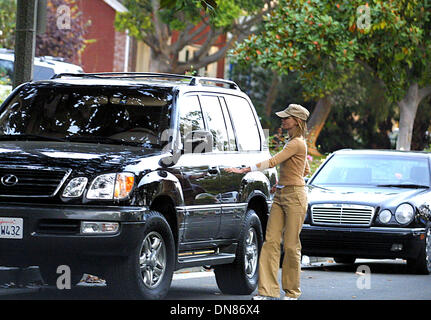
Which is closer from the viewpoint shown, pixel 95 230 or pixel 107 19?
pixel 95 230

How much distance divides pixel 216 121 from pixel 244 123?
88cm

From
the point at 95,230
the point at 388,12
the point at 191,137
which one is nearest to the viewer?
the point at 95,230

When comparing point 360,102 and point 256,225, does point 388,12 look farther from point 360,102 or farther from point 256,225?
point 360,102

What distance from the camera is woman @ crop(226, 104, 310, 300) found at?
10.7m

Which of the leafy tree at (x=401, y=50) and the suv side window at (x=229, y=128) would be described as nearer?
the suv side window at (x=229, y=128)

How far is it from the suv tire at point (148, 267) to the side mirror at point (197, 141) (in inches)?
41.7

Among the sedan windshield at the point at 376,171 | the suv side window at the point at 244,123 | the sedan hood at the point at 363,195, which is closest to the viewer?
the suv side window at the point at 244,123

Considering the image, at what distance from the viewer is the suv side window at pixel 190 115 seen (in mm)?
10750

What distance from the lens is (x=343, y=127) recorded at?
49875mm

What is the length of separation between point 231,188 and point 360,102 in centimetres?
3637

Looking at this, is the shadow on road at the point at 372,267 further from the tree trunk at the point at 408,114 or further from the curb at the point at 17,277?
the tree trunk at the point at 408,114

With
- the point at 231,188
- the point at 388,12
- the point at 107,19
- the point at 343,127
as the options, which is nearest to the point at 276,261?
the point at 231,188

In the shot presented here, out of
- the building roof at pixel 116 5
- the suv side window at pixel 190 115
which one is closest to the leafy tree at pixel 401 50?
the building roof at pixel 116 5

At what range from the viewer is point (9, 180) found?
943cm
